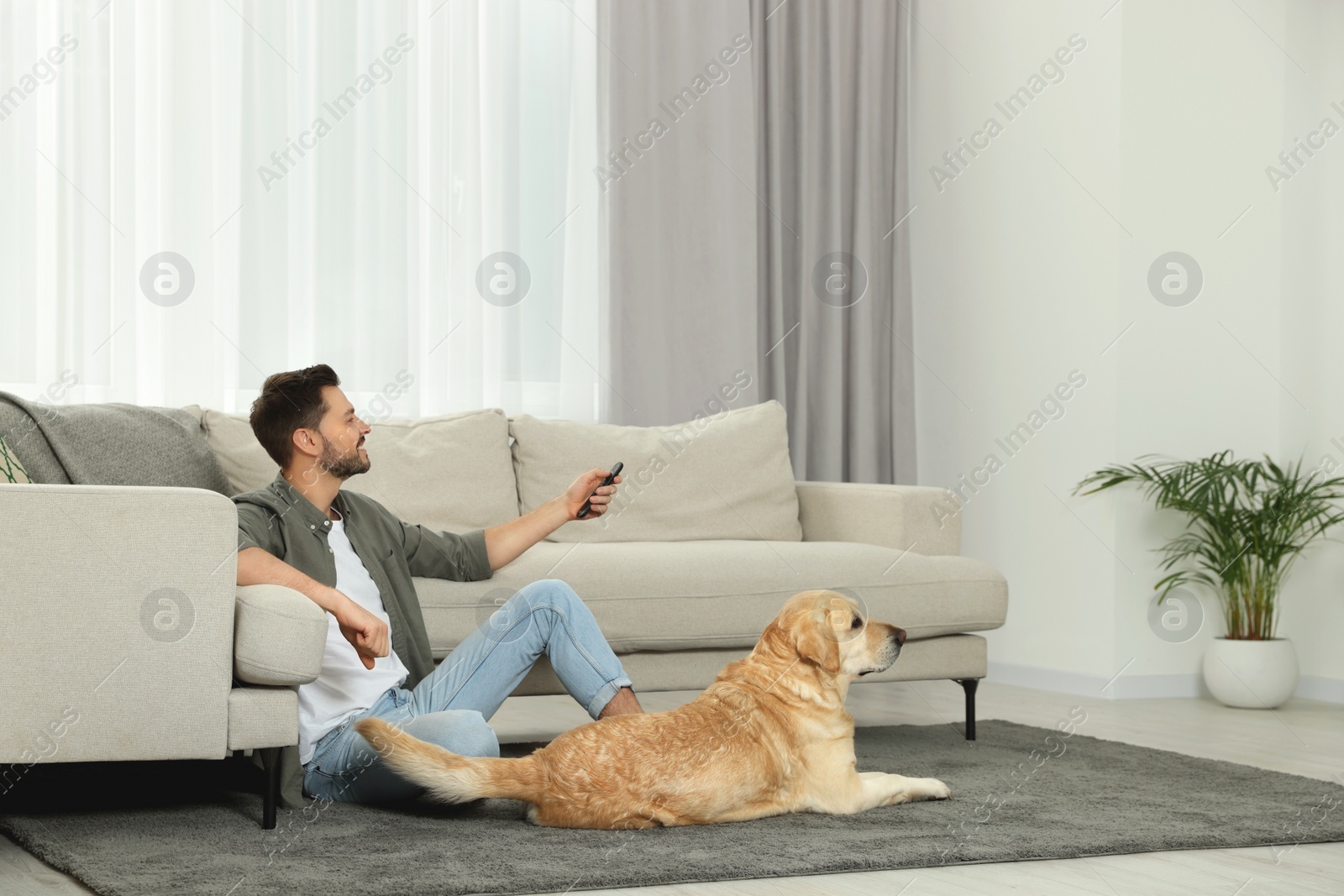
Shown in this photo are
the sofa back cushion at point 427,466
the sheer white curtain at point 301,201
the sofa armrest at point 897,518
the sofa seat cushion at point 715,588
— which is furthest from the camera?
the sheer white curtain at point 301,201

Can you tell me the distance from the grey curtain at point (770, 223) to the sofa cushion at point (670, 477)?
80 centimetres

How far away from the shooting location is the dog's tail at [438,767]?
1.98 meters

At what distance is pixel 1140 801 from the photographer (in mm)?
2494

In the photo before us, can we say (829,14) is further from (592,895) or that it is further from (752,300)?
(592,895)

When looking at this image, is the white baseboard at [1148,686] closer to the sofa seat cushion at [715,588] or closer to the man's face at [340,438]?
the sofa seat cushion at [715,588]

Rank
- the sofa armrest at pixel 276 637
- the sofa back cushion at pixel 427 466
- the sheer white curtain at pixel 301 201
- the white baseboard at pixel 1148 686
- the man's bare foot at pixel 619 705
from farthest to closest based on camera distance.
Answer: the white baseboard at pixel 1148 686
the sheer white curtain at pixel 301 201
the sofa back cushion at pixel 427 466
the man's bare foot at pixel 619 705
the sofa armrest at pixel 276 637

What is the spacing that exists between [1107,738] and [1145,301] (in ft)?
4.83

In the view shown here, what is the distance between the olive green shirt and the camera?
2.30m

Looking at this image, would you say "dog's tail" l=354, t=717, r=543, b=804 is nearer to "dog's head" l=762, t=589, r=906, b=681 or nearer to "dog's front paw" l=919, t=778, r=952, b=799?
"dog's head" l=762, t=589, r=906, b=681

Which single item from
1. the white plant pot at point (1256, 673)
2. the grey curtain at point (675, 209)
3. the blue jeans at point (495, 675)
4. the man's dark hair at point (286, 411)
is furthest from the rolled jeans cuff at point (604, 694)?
the white plant pot at point (1256, 673)

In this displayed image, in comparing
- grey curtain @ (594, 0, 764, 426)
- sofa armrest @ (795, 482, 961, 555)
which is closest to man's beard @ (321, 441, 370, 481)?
sofa armrest @ (795, 482, 961, 555)

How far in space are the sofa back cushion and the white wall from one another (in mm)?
1891

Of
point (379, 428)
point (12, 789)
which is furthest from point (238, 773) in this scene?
point (379, 428)

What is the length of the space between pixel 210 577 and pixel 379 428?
1.32 m
